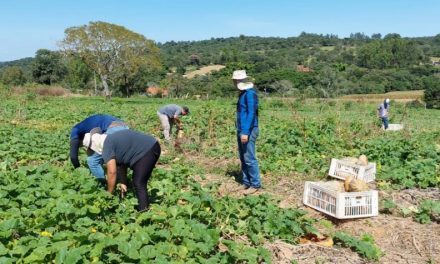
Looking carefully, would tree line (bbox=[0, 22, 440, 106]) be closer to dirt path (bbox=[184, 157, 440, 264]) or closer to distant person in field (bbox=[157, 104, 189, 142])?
distant person in field (bbox=[157, 104, 189, 142])

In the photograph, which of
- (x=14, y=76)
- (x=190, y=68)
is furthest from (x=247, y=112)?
(x=190, y=68)

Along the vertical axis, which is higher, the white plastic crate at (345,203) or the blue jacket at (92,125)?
the blue jacket at (92,125)

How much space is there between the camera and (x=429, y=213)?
5.74 meters

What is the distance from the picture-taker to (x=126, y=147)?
4629 mm

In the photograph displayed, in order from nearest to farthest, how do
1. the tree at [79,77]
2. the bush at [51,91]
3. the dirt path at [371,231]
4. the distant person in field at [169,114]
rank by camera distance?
the dirt path at [371,231] < the distant person in field at [169,114] < the bush at [51,91] < the tree at [79,77]

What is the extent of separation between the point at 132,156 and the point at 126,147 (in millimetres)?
114

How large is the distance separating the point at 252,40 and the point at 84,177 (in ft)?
582

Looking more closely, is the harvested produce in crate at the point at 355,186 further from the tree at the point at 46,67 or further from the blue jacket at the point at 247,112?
the tree at the point at 46,67

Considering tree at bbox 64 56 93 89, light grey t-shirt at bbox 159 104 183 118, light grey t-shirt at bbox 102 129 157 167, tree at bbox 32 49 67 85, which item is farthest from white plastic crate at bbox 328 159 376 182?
tree at bbox 32 49 67 85

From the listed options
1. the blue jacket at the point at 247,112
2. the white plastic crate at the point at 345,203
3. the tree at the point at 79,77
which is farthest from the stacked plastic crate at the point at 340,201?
the tree at the point at 79,77

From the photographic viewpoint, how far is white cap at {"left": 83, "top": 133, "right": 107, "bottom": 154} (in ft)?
16.5

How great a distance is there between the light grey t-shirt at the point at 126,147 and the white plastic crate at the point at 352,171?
11.8 ft

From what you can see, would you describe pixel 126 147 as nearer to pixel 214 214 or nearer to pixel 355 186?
pixel 214 214

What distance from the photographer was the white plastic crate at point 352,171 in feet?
22.6
